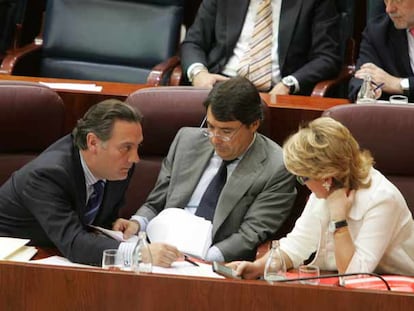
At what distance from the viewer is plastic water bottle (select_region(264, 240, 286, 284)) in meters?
2.51

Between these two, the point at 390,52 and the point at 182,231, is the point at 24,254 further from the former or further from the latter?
the point at 390,52

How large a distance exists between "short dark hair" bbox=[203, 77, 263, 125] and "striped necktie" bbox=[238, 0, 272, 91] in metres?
1.16

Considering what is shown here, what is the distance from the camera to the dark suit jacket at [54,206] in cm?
277

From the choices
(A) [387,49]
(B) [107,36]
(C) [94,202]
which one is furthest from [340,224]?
(B) [107,36]

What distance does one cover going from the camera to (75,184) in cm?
286

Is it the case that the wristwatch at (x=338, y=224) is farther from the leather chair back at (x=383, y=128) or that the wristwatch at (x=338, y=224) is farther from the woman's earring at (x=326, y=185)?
the leather chair back at (x=383, y=128)

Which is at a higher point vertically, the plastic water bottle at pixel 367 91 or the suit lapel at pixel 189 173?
the plastic water bottle at pixel 367 91

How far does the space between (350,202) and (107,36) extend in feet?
7.57

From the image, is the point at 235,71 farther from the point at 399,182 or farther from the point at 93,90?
the point at 399,182

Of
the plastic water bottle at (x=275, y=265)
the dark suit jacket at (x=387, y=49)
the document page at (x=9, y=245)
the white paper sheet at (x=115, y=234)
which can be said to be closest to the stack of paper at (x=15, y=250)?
the document page at (x=9, y=245)

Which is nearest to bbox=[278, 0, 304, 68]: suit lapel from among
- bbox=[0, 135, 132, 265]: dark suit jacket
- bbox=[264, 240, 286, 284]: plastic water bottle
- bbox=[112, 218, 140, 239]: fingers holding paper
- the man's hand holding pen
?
the man's hand holding pen

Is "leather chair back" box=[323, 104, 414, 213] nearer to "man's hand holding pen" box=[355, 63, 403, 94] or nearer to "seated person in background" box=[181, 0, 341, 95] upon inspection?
"man's hand holding pen" box=[355, 63, 403, 94]

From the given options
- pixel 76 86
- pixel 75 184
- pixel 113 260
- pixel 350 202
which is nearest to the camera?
pixel 113 260

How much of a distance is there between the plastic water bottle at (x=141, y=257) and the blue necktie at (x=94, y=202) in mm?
490
